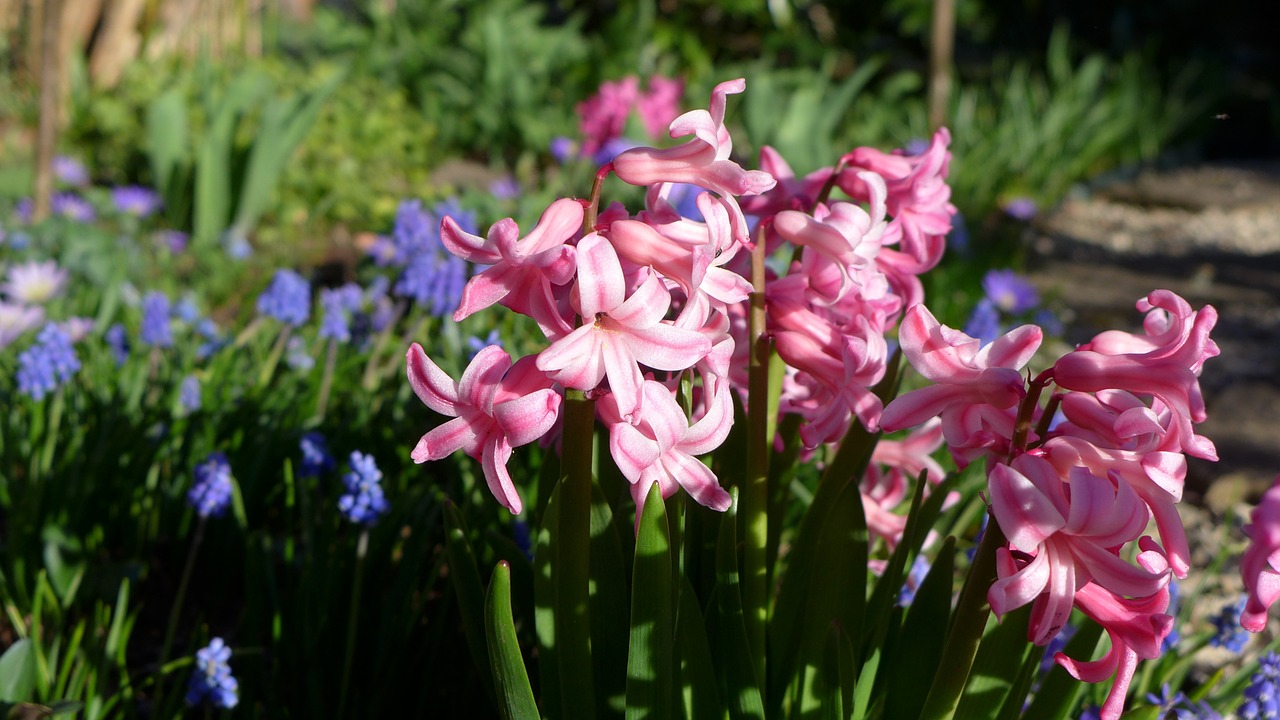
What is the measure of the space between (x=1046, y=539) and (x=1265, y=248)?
5.00 metres

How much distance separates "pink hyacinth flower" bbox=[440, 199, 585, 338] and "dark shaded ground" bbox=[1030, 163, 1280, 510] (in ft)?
6.97

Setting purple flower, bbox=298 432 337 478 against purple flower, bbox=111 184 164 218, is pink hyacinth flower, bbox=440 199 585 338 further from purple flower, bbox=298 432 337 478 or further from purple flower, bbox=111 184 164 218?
purple flower, bbox=111 184 164 218

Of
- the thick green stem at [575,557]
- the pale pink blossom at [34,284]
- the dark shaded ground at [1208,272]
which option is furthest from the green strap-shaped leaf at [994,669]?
the pale pink blossom at [34,284]

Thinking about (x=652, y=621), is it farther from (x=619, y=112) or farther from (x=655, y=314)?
(x=619, y=112)

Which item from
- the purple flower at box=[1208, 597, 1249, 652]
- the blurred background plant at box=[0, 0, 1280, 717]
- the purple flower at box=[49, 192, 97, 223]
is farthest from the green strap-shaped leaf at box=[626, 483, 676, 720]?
the purple flower at box=[49, 192, 97, 223]

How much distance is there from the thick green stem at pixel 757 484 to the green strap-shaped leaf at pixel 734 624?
22 mm

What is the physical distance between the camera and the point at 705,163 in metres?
0.81

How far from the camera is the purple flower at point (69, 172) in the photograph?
3.70m

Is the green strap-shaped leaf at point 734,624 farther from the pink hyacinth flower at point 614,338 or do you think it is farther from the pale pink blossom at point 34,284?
the pale pink blossom at point 34,284

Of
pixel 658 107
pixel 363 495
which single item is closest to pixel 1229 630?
pixel 363 495

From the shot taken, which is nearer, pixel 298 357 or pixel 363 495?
pixel 363 495

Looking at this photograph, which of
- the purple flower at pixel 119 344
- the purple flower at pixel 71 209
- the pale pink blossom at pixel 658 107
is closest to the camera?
the purple flower at pixel 119 344

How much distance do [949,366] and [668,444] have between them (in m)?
0.22

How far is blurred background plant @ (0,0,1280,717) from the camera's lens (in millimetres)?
1417
